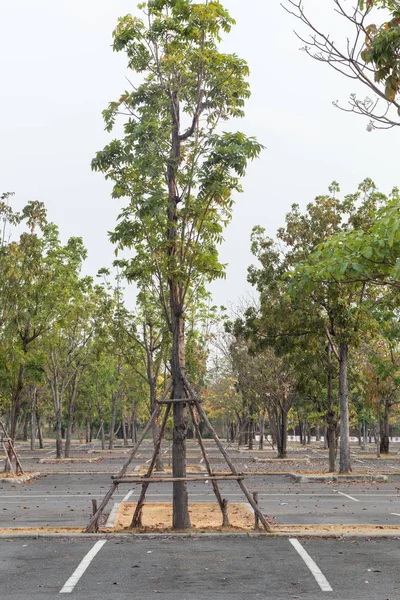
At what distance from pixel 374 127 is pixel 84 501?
594 inches

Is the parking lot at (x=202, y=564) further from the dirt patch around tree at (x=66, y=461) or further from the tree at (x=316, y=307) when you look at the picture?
the dirt patch around tree at (x=66, y=461)

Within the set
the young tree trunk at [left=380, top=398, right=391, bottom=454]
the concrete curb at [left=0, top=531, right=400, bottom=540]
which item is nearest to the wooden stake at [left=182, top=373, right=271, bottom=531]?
the concrete curb at [left=0, top=531, right=400, bottom=540]

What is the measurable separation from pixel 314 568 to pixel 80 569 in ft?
9.98

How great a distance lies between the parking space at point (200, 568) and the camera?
29.5 ft

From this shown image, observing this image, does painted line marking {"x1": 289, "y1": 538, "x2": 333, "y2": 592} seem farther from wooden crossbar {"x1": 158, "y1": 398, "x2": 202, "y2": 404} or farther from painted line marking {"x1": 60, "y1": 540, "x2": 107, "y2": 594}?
wooden crossbar {"x1": 158, "y1": 398, "x2": 202, "y2": 404}

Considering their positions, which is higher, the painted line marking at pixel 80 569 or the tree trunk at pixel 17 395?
the tree trunk at pixel 17 395

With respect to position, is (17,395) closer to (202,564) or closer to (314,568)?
(202,564)

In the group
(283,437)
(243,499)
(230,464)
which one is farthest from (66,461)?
(230,464)

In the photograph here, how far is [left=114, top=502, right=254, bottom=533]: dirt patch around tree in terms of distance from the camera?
560 inches

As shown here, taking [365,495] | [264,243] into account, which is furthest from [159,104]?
[264,243]

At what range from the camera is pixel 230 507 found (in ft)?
62.8

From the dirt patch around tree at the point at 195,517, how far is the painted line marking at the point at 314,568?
200cm

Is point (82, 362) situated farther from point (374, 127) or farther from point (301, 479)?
point (374, 127)

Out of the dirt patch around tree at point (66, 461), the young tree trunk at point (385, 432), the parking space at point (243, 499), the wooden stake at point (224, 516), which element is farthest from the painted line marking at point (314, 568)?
the young tree trunk at point (385, 432)
